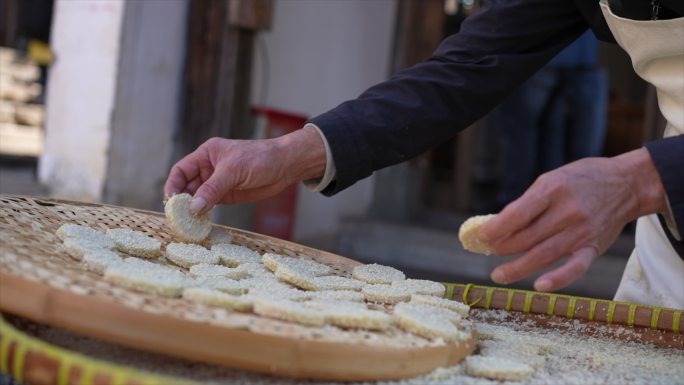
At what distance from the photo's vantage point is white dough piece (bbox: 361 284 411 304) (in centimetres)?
138

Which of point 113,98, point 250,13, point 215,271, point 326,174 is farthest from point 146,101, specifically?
point 215,271

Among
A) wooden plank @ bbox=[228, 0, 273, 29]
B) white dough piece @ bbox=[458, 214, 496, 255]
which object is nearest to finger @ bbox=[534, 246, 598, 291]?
white dough piece @ bbox=[458, 214, 496, 255]

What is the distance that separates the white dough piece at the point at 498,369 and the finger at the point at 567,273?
0.11 metres

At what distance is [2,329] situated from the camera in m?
0.98

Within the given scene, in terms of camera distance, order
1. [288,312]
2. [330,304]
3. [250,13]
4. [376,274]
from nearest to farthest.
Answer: [288,312], [330,304], [376,274], [250,13]

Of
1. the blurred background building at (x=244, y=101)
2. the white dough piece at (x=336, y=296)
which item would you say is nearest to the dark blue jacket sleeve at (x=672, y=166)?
the white dough piece at (x=336, y=296)

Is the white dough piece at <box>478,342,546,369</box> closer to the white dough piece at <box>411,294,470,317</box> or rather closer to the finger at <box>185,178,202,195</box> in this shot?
the white dough piece at <box>411,294,470,317</box>

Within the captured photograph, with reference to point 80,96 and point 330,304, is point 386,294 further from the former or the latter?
point 80,96

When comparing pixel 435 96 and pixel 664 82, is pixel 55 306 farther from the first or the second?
pixel 664 82

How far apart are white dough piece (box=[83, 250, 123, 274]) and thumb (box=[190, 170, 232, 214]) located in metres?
0.36

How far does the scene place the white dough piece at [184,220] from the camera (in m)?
1.62

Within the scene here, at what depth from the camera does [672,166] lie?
1270 millimetres

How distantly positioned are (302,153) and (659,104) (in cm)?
80

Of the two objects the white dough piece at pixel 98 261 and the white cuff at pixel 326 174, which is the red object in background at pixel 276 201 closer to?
the white cuff at pixel 326 174
